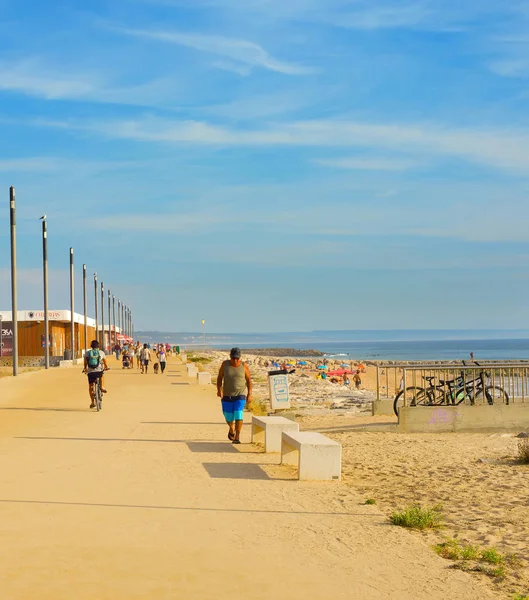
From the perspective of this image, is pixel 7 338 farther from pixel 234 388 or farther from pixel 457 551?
pixel 457 551

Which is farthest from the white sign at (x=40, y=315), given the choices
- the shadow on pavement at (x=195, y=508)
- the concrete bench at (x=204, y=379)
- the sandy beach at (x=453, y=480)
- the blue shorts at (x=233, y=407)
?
the shadow on pavement at (x=195, y=508)

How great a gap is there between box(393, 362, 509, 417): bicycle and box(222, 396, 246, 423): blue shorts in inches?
200

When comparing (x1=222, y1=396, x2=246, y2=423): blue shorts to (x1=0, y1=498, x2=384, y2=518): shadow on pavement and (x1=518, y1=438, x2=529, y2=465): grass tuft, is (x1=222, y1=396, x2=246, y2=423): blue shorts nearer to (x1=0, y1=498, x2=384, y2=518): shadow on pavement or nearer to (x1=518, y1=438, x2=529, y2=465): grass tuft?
(x1=518, y1=438, x2=529, y2=465): grass tuft

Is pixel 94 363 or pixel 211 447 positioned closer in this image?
pixel 211 447

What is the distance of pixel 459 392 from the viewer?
19359mm

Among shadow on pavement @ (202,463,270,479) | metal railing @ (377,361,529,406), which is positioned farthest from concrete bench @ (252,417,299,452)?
metal railing @ (377,361,529,406)

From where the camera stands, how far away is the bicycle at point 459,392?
1934cm

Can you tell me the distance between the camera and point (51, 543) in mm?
7516

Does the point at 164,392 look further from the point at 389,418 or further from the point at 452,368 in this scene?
the point at 452,368

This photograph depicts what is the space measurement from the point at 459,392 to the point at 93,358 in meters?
8.38

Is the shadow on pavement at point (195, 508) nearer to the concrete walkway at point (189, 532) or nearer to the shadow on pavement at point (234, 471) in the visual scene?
the concrete walkway at point (189, 532)

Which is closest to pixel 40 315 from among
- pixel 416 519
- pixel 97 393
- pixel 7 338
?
pixel 7 338

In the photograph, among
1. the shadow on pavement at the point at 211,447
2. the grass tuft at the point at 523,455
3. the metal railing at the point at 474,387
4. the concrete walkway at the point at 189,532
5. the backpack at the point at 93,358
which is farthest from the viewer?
the backpack at the point at 93,358

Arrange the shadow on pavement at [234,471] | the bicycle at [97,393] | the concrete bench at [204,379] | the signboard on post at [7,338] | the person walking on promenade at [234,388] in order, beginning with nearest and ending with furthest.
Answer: the shadow on pavement at [234,471] < the person walking on promenade at [234,388] < the bicycle at [97,393] < the concrete bench at [204,379] < the signboard on post at [7,338]
